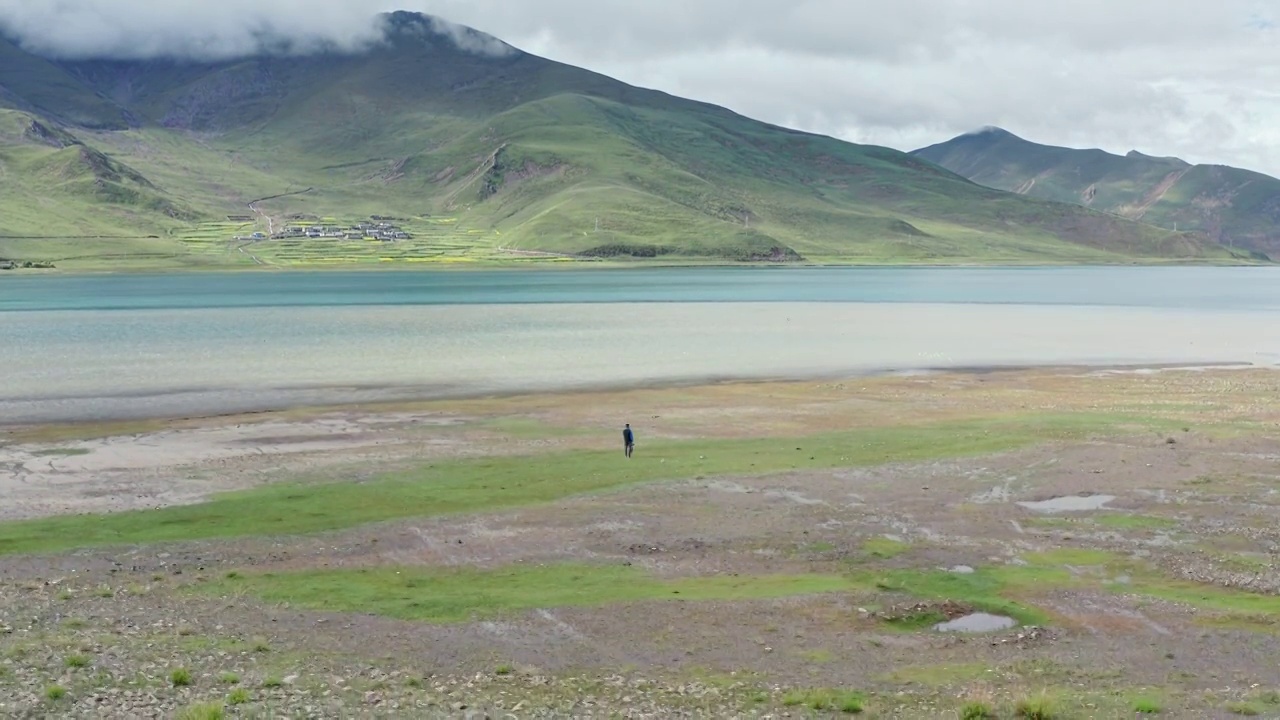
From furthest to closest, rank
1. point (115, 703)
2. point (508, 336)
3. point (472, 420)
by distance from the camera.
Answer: point (508, 336) → point (472, 420) → point (115, 703)

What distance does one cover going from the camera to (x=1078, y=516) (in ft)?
112

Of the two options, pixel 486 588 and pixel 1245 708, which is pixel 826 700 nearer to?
pixel 1245 708

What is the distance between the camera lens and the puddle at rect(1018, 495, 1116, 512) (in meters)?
35.2

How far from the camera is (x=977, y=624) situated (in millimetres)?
24344

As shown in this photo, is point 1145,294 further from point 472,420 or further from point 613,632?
point 613,632

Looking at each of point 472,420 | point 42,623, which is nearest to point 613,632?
point 42,623

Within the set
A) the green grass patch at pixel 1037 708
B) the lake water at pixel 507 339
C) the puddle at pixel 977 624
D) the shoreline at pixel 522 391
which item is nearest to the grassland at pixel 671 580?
the green grass patch at pixel 1037 708

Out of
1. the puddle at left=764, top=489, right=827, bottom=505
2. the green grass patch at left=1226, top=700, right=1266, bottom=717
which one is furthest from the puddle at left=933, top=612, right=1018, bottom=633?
the puddle at left=764, top=489, right=827, bottom=505

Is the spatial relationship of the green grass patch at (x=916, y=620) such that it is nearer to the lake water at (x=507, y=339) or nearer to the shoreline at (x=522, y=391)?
the shoreline at (x=522, y=391)

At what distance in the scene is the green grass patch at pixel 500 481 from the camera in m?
32.3

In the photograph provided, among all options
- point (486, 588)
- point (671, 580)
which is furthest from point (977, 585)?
point (486, 588)

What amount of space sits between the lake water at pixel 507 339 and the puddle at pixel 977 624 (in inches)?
1718

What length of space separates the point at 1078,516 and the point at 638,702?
2002 centimetres

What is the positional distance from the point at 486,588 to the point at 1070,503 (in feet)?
66.9
